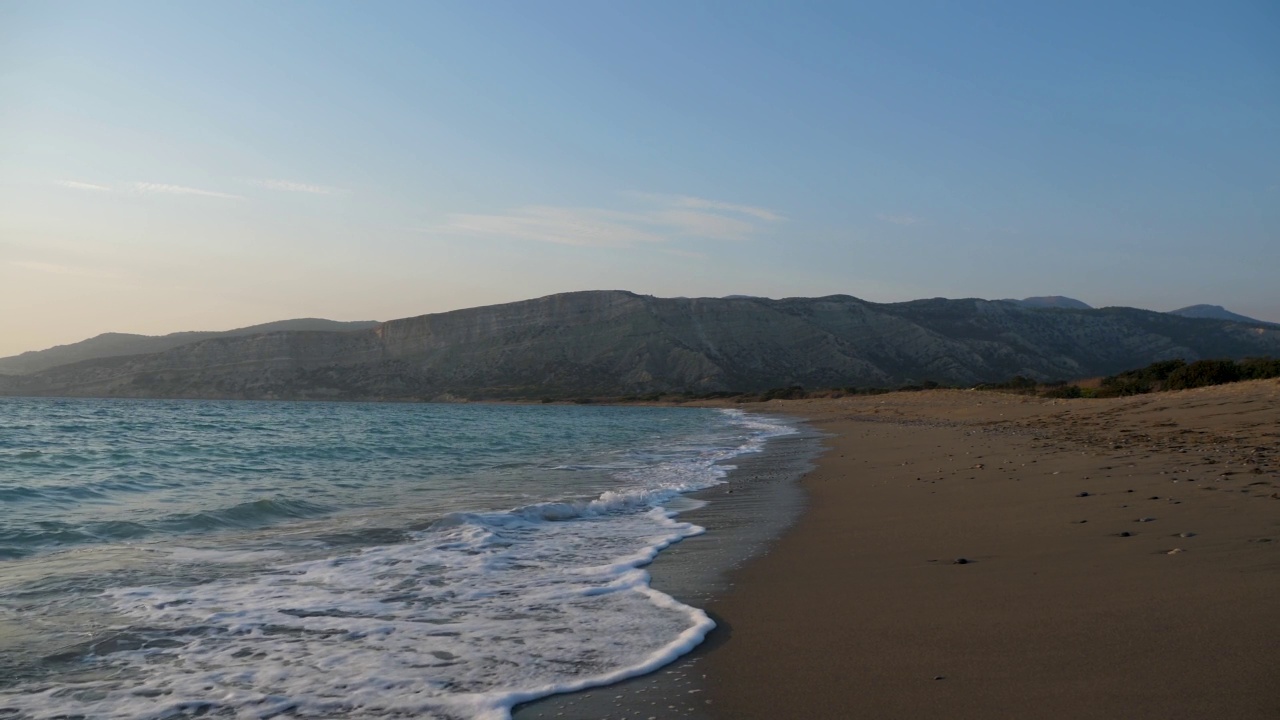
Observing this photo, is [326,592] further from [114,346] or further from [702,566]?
[114,346]

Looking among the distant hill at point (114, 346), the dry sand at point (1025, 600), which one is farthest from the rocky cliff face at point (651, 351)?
the dry sand at point (1025, 600)

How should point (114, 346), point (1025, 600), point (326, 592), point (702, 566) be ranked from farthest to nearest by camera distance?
point (114, 346)
point (702, 566)
point (326, 592)
point (1025, 600)

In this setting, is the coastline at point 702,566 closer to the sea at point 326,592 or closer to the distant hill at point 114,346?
the sea at point 326,592

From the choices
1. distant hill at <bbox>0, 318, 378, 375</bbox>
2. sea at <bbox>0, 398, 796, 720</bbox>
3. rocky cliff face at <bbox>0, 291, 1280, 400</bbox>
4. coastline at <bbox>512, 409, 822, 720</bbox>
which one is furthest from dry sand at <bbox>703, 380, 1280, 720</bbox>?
distant hill at <bbox>0, 318, 378, 375</bbox>

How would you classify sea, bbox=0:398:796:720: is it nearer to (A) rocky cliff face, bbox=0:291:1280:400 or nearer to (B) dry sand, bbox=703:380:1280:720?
(B) dry sand, bbox=703:380:1280:720

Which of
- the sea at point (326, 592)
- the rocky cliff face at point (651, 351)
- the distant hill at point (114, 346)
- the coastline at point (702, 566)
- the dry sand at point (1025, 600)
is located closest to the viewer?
the dry sand at point (1025, 600)

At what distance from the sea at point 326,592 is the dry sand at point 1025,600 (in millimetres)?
762

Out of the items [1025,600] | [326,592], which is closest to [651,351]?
[326,592]

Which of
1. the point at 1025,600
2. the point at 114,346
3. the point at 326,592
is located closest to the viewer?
the point at 1025,600

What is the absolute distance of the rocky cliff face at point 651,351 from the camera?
3383 inches

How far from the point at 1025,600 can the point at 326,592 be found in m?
4.46

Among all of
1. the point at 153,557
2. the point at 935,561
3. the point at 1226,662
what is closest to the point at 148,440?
the point at 153,557

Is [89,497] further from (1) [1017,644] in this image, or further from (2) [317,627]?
(1) [1017,644]

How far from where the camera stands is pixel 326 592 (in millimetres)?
5594
